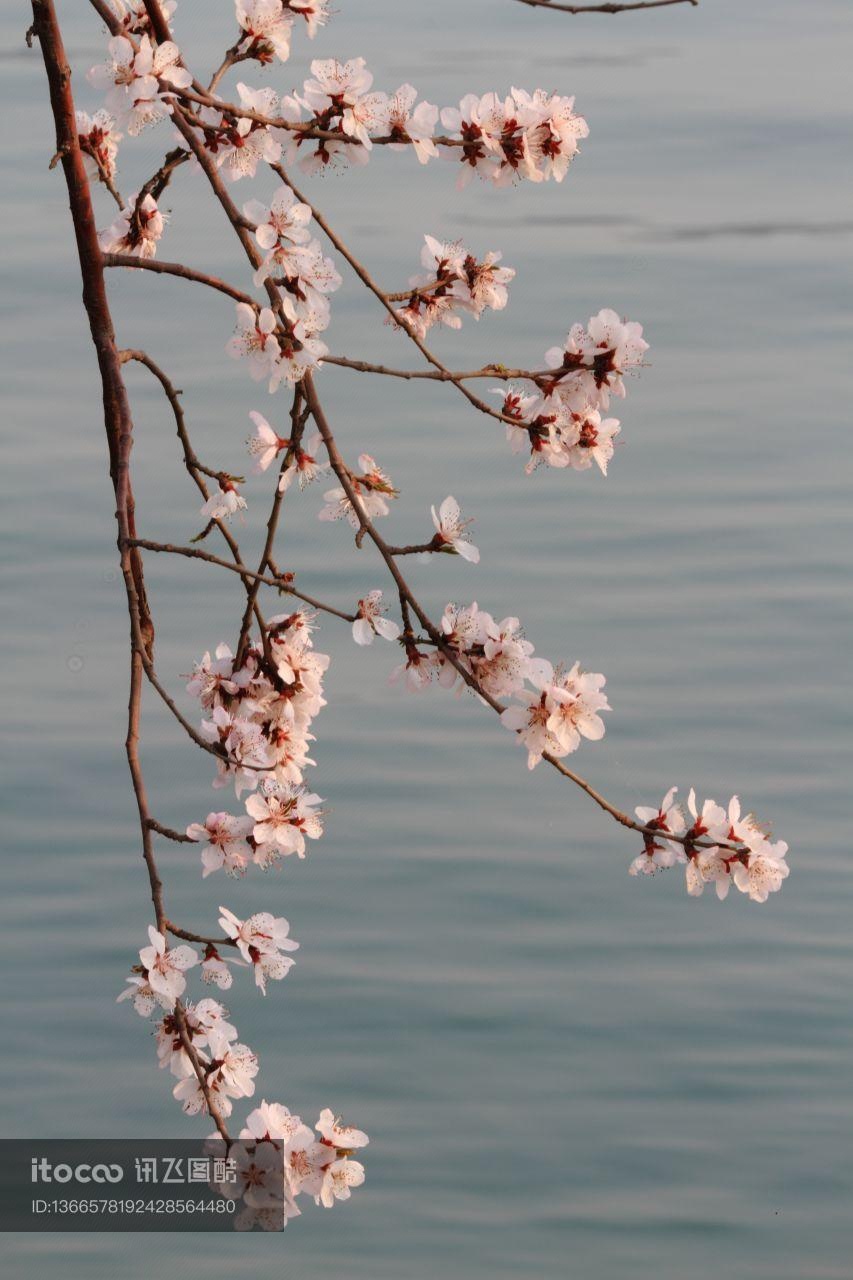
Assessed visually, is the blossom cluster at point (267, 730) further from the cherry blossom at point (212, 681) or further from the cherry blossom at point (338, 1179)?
the cherry blossom at point (338, 1179)

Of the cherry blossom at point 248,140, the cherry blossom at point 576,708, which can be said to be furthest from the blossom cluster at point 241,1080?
the cherry blossom at point 248,140

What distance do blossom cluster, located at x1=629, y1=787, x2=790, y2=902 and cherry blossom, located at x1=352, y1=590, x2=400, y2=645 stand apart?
0.28 m

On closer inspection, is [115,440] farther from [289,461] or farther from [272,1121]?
[272,1121]

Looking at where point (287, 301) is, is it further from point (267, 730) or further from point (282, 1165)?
point (282, 1165)

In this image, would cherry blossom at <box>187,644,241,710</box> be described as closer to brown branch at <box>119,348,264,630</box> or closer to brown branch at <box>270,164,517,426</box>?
brown branch at <box>119,348,264,630</box>

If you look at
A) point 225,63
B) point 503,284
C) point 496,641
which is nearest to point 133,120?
point 225,63

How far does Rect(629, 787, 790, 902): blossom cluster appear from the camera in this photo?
1.56m

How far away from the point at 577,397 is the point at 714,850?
16.5 inches

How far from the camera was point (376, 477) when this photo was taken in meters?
1.54

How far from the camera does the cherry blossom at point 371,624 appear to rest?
1.47 metres

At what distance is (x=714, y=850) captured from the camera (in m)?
1.58

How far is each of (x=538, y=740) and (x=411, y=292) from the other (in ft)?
1.35

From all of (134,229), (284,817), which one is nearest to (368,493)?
(284,817)

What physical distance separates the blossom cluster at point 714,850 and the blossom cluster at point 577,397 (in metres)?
0.33
